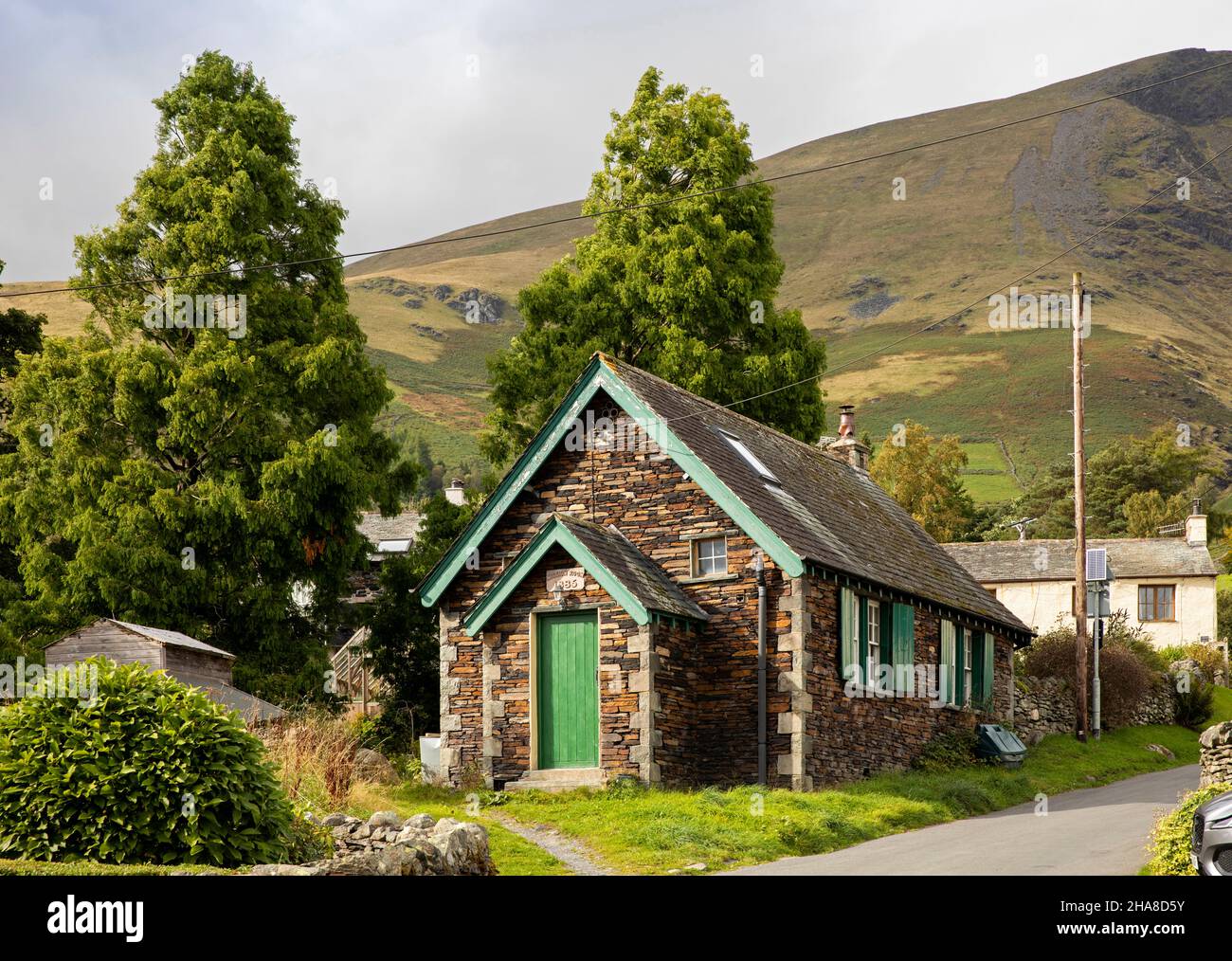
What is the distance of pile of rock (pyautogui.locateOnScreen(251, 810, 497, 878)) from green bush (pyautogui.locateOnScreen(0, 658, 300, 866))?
0.82 metres

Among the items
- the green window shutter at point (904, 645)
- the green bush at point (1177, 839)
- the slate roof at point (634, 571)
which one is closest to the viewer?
the green bush at point (1177, 839)

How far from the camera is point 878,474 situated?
237ft

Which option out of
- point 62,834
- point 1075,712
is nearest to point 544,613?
point 62,834

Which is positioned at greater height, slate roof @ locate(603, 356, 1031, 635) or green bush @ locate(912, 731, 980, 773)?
slate roof @ locate(603, 356, 1031, 635)

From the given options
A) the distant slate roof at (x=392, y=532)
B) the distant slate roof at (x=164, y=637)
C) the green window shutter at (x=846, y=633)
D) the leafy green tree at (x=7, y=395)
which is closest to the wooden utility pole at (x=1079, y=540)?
the green window shutter at (x=846, y=633)

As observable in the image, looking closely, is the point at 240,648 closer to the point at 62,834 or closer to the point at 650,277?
the point at 650,277

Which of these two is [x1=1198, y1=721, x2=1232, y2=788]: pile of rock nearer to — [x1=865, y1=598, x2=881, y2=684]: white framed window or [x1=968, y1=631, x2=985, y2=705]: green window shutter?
[x1=865, y1=598, x2=881, y2=684]: white framed window

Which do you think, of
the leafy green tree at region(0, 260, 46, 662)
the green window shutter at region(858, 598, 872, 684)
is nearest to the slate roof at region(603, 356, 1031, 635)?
the green window shutter at region(858, 598, 872, 684)

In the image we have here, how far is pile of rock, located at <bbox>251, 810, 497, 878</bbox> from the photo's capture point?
40.4ft

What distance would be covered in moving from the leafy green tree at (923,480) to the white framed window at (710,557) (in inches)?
1831

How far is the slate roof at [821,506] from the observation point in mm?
24109

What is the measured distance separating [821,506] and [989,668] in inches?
274

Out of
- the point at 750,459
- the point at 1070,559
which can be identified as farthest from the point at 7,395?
the point at 1070,559

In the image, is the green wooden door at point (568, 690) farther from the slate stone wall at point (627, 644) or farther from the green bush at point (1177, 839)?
the green bush at point (1177, 839)
